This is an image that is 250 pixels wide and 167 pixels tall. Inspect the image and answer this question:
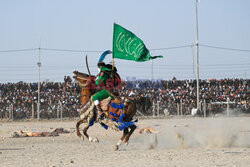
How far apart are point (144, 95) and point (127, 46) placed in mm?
21362

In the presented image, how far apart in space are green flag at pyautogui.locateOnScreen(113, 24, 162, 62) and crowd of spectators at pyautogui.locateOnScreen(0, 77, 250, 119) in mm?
18720

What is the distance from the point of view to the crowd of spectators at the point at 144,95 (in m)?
33.8

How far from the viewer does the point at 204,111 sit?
112 ft

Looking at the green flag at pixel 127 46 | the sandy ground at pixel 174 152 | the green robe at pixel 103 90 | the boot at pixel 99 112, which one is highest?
the green flag at pixel 127 46

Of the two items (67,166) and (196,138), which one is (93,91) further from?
(67,166)

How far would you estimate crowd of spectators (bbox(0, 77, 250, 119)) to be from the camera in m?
33.8

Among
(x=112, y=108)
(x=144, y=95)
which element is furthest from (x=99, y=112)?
(x=144, y=95)

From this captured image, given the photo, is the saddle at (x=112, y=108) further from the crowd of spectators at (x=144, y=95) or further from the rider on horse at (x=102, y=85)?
the crowd of spectators at (x=144, y=95)

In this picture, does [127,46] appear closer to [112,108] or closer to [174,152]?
[112,108]

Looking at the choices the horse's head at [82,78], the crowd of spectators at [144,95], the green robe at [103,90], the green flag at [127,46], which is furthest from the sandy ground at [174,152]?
the crowd of spectators at [144,95]

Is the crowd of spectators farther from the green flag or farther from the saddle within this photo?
the saddle

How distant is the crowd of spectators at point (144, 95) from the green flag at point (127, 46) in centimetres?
1872

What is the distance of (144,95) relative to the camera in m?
35.3

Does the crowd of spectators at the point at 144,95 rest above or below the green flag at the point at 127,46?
below
